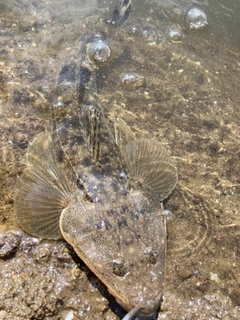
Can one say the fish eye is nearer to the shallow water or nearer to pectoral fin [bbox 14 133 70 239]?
the shallow water

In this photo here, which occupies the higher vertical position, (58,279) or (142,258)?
(142,258)

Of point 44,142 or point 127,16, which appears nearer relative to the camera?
point 44,142

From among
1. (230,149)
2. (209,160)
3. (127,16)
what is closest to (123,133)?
(209,160)

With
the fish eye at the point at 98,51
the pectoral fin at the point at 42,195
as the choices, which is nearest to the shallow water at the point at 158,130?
the pectoral fin at the point at 42,195

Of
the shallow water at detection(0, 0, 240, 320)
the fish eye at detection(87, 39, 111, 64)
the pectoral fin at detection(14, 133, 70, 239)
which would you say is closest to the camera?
the shallow water at detection(0, 0, 240, 320)

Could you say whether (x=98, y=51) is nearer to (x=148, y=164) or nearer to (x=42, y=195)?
(x=148, y=164)

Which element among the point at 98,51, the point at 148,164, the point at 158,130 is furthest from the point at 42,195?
the point at 98,51

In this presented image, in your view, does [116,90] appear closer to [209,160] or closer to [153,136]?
[153,136]

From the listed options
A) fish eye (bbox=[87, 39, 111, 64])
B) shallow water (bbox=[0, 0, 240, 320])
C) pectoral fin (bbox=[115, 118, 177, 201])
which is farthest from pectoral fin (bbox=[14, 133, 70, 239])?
fish eye (bbox=[87, 39, 111, 64])
